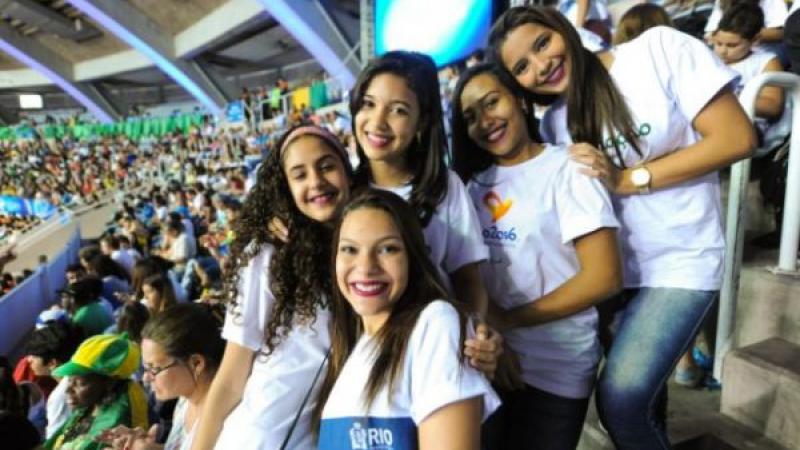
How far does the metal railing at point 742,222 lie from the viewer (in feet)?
6.22

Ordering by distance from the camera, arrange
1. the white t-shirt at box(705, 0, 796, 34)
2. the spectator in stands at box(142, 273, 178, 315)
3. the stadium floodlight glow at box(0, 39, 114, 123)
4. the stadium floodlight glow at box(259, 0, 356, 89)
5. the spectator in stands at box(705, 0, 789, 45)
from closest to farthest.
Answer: the spectator in stands at box(705, 0, 789, 45) → the white t-shirt at box(705, 0, 796, 34) → the spectator in stands at box(142, 273, 178, 315) → the stadium floodlight glow at box(259, 0, 356, 89) → the stadium floodlight glow at box(0, 39, 114, 123)

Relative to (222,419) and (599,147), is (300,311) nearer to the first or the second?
(222,419)

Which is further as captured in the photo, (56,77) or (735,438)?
(56,77)

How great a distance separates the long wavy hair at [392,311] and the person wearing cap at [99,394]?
149cm

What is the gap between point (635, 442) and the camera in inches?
53.3

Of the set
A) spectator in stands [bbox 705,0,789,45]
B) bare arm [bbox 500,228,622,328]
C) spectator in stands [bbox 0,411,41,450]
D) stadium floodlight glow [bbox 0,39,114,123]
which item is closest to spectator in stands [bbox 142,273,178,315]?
spectator in stands [bbox 0,411,41,450]

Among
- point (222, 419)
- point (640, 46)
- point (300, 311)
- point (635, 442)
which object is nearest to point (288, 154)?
point (300, 311)

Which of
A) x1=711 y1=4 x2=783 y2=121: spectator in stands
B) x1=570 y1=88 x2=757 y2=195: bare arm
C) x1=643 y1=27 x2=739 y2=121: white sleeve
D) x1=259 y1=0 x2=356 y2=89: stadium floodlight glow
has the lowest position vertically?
x1=570 y1=88 x2=757 y2=195: bare arm

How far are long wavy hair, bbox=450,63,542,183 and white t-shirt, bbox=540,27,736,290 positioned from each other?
23cm

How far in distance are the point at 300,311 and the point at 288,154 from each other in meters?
0.41

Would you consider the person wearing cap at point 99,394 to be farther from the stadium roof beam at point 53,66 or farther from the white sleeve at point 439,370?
the stadium roof beam at point 53,66

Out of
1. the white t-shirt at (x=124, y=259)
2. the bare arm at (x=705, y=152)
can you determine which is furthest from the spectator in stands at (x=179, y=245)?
the bare arm at (x=705, y=152)

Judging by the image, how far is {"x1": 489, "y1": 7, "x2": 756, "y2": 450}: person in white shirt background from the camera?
4.40 ft

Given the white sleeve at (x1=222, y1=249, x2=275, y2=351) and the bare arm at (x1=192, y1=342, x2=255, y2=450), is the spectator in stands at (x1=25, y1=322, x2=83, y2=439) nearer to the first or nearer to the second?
the bare arm at (x1=192, y1=342, x2=255, y2=450)
